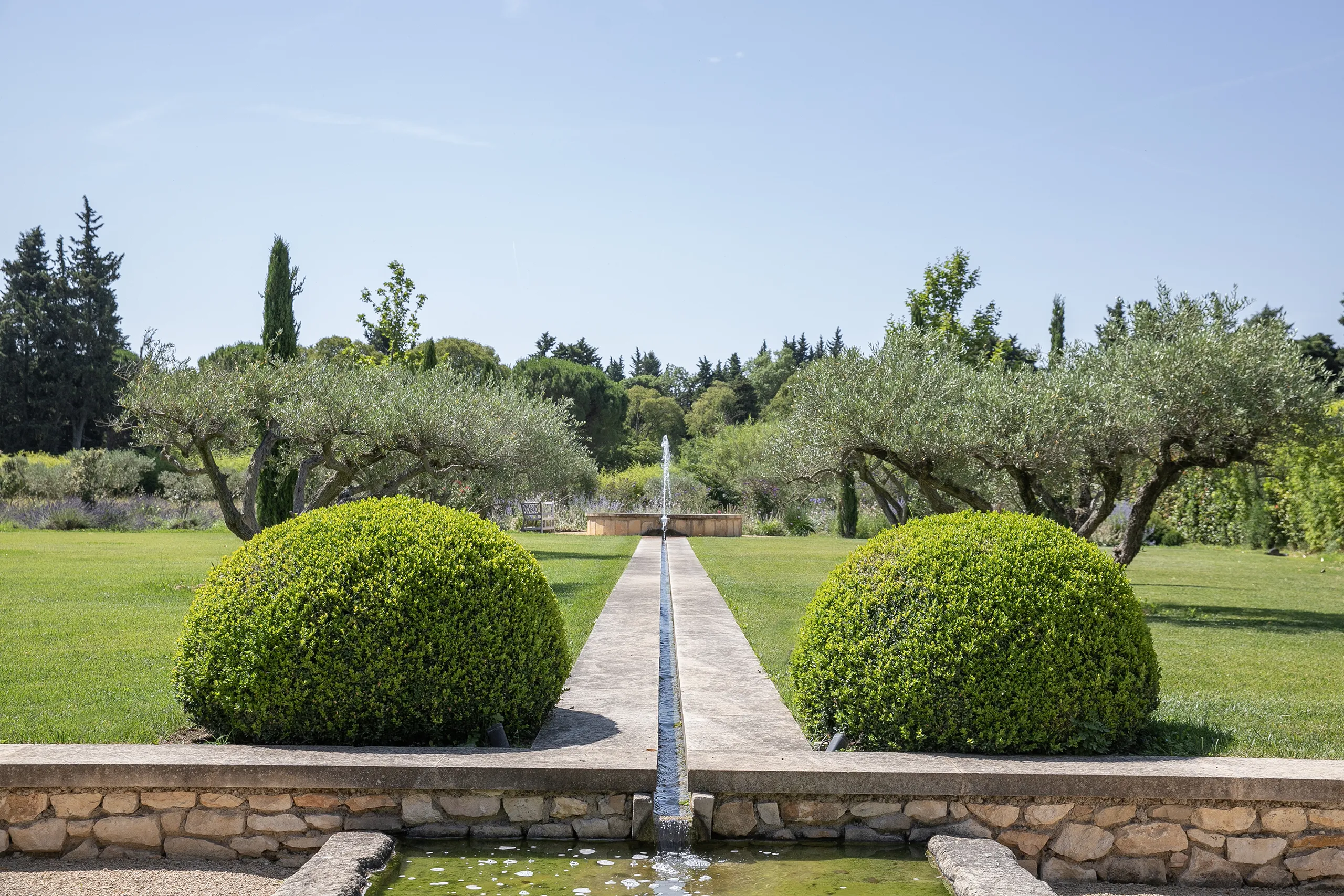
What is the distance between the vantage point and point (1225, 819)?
4500 mm

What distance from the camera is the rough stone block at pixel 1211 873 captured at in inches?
177

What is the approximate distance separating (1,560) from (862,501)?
891 inches

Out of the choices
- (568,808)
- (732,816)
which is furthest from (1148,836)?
(568,808)

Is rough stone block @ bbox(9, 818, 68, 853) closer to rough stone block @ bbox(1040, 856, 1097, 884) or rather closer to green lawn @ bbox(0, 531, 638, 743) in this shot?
green lawn @ bbox(0, 531, 638, 743)

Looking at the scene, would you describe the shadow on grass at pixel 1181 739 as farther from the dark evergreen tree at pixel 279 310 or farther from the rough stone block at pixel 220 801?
the dark evergreen tree at pixel 279 310

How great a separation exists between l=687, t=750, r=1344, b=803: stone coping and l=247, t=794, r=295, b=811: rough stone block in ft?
6.14

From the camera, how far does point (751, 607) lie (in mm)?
11570

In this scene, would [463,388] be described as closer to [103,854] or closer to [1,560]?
[1,560]

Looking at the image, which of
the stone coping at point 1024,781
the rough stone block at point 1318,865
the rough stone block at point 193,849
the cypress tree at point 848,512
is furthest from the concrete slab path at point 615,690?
the cypress tree at point 848,512

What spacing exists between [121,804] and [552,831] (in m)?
1.97

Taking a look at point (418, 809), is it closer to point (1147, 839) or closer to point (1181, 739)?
point (1147, 839)

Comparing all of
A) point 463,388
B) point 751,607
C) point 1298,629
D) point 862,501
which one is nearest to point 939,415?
point 751,607

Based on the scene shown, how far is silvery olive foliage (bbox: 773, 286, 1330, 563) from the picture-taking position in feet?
38.3

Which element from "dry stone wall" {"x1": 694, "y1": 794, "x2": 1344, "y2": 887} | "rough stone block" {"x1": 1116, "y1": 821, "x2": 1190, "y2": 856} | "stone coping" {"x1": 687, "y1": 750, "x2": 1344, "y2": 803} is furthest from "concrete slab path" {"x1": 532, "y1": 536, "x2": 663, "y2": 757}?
"rough stone block" {"x1": 1116, "y1": 821, "x2": 1190, "y2": 856}
